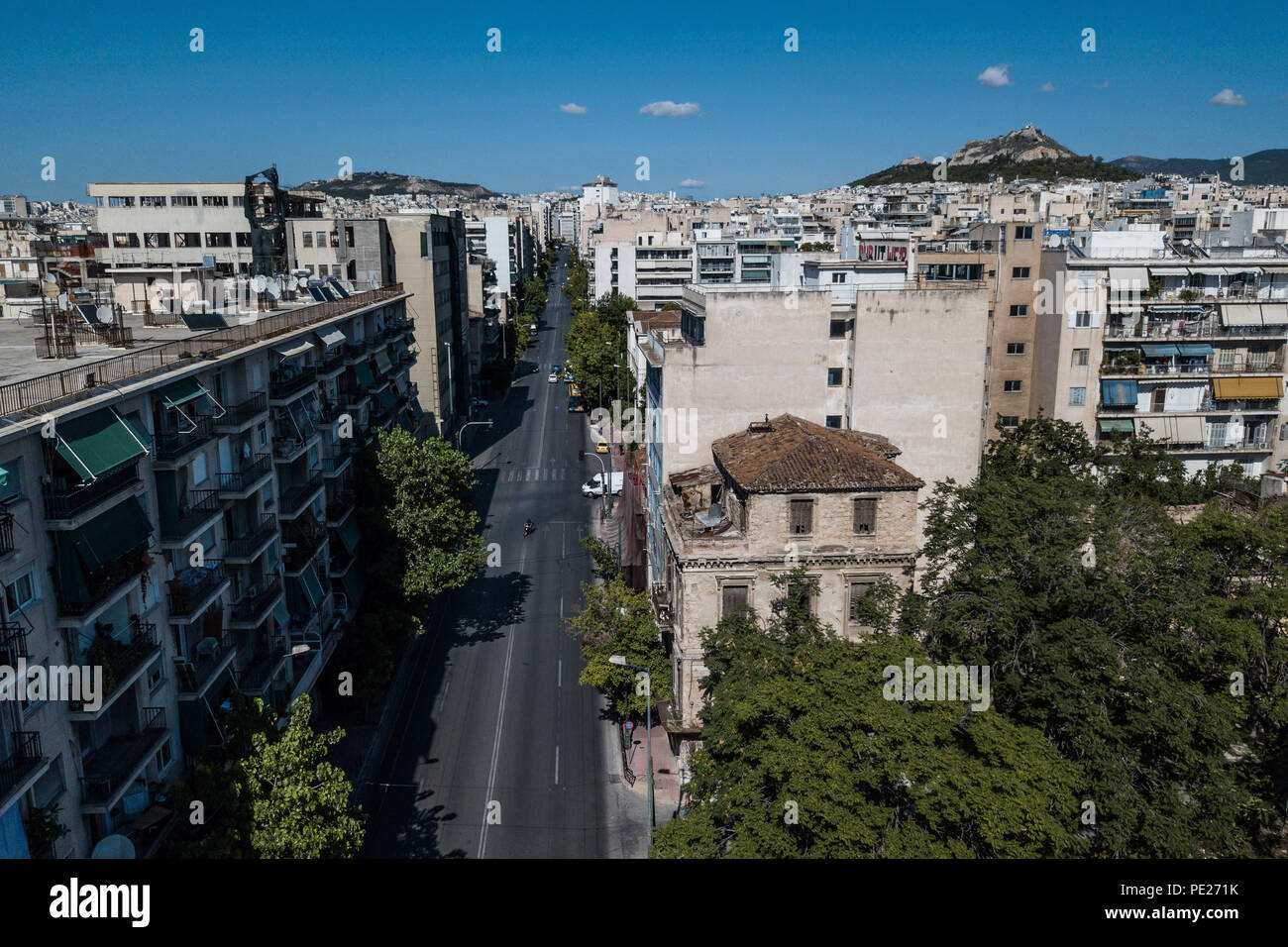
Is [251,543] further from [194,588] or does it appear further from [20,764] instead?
[20,764]

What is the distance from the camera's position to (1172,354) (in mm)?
54188

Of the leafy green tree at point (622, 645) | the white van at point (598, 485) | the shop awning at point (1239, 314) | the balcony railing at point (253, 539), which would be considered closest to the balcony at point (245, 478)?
the balcony railing at point (253, 539)

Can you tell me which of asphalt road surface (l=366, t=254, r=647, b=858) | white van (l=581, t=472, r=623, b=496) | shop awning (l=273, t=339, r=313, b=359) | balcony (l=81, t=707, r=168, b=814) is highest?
shop awning (l=273, t=339, r=313, b=359)

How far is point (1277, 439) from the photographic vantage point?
56094 mm

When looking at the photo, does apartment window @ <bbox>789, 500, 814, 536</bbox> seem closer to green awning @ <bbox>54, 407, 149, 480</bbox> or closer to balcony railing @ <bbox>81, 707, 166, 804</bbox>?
green awning @ <bbox>54, 407, 149, 480</bbox>

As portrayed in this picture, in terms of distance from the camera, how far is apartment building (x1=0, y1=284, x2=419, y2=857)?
1980 centimetres

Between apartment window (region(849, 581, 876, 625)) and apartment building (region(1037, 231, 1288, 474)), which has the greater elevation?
apartment building (region(1037, 231, 1288, 474))

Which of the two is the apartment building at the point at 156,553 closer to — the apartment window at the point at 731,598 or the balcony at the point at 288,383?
the balcony at the point at 288,383

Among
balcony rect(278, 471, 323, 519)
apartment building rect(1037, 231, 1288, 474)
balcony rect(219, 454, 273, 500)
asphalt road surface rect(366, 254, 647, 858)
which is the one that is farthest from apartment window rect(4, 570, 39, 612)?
apartment building rect(1037, 231, 1288, 474)

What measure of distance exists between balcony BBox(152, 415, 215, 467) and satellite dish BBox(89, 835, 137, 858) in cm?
976

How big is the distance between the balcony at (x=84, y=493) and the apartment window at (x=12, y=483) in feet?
2.89

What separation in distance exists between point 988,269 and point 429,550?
3810cm

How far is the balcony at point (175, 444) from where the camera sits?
25502mm
